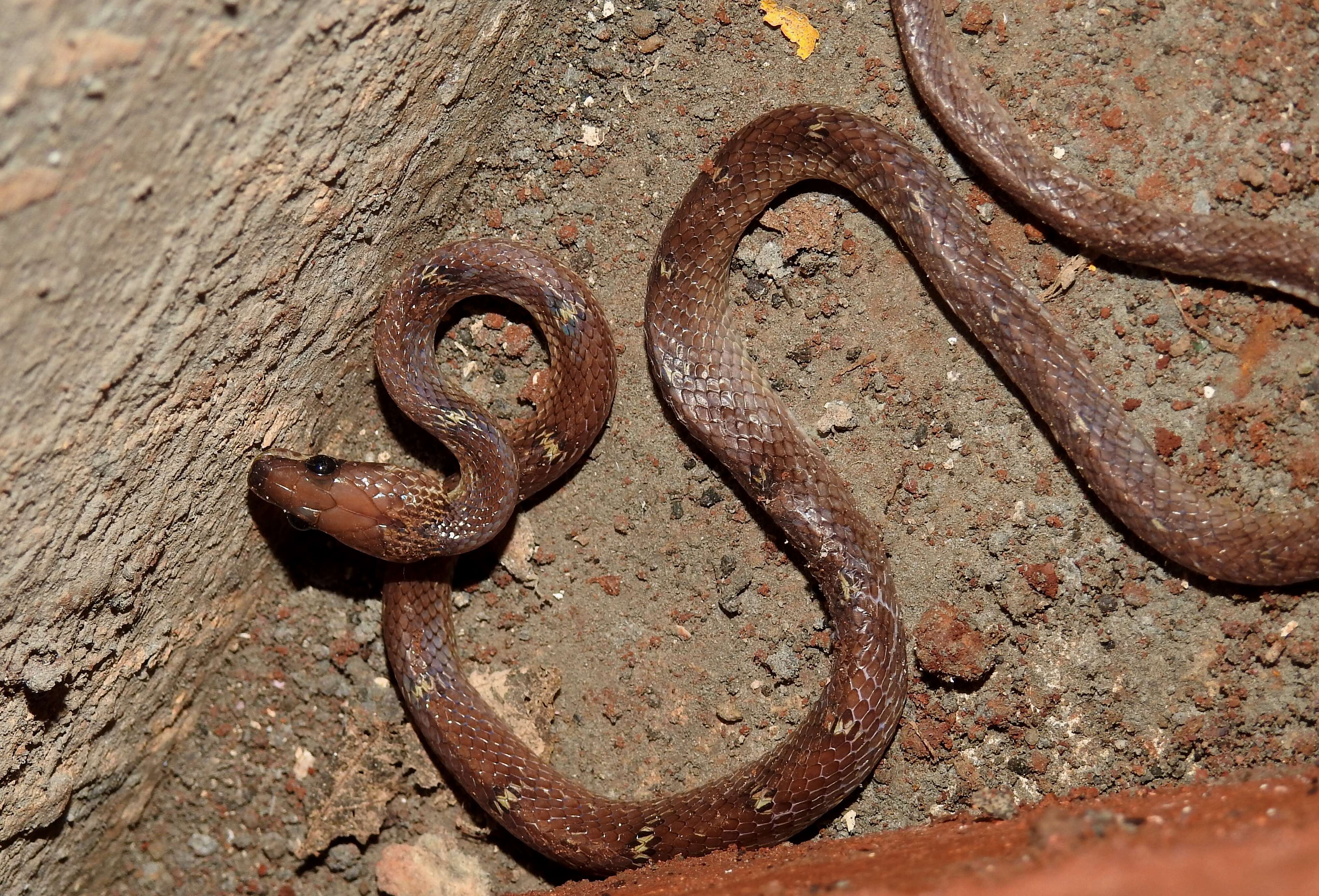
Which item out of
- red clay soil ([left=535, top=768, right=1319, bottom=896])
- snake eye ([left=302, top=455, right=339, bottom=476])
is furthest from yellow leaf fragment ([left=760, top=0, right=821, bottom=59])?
red clay soil ([left=535, top=768, right=1319, bottom=896])

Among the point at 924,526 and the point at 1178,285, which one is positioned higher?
the point at 1178,285

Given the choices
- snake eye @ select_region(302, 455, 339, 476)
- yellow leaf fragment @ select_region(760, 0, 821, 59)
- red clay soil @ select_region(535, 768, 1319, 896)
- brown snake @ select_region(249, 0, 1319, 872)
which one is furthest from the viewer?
yellow leaf fragment @ select_region(760, 0, 821, 59)

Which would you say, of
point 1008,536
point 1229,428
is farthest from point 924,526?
point 1229,428

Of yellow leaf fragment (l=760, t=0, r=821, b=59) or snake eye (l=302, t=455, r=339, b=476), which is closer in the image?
snake eye (l=302, t=455, r=339, b=476)

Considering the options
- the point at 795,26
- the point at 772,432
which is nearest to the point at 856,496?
the point at 772,432

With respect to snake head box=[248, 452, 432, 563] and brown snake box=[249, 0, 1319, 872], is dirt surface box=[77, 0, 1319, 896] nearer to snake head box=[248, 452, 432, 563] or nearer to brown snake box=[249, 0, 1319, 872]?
brown snake box=[249, 0, 1319, 872]

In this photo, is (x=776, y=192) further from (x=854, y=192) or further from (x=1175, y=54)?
(x=1175, y=54)
